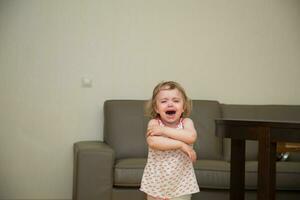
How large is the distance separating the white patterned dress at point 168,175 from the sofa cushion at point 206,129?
5.12 feet

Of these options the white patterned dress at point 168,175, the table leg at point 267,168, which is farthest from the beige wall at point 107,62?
the table leg at point 267,168

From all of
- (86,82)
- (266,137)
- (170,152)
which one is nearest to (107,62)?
(86,82)

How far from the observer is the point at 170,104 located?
226 cm

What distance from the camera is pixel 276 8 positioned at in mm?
4367

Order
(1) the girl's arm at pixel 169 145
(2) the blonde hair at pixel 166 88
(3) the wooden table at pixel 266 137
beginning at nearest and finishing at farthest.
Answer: (3) the wooden table at pixel 266 137 → (1) the girl's arm at pixel 169 145 → (2) the blonde hair at pixel 166 88

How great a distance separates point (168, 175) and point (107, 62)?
2096 millimetres

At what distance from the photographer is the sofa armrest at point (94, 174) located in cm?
326

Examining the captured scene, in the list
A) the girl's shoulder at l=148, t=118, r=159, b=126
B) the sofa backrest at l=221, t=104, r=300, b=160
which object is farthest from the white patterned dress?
the sofa backrest at l=221, t=104, r=300, b=160

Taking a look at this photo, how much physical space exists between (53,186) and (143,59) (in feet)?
4.24

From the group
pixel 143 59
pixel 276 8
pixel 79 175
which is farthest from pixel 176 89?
pixel 276 8

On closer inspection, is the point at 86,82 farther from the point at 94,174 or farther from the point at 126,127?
the point at 94,174

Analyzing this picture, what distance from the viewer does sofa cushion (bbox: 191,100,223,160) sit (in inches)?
151

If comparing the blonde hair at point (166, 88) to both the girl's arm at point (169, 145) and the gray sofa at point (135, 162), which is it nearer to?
the girl's arm at point (169, 145)

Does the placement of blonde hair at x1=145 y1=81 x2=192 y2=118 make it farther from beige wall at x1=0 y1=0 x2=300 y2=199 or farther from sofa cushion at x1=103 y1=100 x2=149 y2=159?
beige wall at x1=0 y1=0 x2=300 y2=199
